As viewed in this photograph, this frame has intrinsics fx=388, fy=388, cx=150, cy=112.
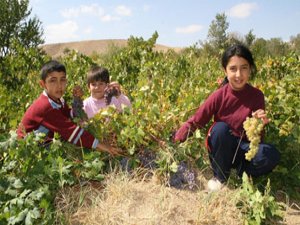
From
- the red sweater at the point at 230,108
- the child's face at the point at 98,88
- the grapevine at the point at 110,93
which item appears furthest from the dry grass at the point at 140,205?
the child's face at the point at 98,88

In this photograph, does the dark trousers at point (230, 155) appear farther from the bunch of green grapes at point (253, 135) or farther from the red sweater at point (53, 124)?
the red sweater at point (53, 124)

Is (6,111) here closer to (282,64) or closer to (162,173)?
(162,173)

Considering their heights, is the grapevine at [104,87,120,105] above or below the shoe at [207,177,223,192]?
above

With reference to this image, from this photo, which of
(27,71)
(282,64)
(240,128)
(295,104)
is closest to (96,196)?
(240,128)

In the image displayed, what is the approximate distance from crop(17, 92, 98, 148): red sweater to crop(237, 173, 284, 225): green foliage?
1.19 m

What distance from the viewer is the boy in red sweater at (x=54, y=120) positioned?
305 centimetres

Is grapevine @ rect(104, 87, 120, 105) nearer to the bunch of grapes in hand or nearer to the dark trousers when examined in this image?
the bunch of grapes in hand

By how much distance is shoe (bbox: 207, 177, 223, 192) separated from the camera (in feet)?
9.36

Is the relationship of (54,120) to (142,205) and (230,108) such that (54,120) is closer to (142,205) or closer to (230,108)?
(142,205)

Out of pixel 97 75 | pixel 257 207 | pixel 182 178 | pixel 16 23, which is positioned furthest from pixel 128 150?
pixel 16 23

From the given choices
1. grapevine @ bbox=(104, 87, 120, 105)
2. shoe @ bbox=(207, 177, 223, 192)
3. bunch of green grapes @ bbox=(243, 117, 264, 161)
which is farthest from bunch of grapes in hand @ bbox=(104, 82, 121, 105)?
bunch of green grapes @ bbox=(243, 117, 264, 161)

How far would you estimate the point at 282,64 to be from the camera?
6.19m

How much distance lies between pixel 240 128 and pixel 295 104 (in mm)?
810

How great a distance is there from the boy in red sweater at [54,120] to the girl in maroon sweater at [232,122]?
710 mm
